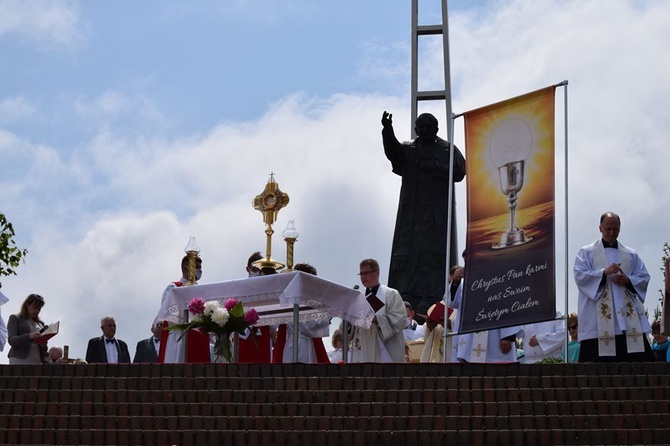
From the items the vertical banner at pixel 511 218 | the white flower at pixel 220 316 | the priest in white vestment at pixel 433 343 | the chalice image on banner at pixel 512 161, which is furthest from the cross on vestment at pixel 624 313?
the white flower at pixel 220 316

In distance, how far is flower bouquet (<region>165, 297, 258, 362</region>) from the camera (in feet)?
49.8

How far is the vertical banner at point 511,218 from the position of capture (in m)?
15.3

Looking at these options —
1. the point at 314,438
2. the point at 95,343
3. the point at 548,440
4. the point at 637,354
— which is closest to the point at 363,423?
the point at 314,438

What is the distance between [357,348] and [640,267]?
3.41m

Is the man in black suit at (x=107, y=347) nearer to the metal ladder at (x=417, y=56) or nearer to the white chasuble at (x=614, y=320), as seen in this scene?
the white chasuble at (x=614, y=320)

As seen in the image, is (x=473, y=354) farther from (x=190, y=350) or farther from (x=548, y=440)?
(x=548, y=440)

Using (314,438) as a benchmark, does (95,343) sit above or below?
above

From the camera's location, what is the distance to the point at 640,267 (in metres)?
16.8

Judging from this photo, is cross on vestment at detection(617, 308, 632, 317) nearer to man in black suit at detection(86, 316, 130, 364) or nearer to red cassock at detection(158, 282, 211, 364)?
red cassock at detection(158, 282, 211, 364)

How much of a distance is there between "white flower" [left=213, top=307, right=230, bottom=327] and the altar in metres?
0.58

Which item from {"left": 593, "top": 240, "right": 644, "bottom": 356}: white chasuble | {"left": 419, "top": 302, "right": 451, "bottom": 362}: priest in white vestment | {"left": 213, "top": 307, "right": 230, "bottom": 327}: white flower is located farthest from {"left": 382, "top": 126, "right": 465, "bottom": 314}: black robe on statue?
{"left": 213, "top": 307, "right": 230, "bottom": 327}: white flower

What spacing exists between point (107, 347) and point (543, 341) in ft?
17.8

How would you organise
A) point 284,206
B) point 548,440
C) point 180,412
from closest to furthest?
point 548,440 → point 180,412 → point 284,206

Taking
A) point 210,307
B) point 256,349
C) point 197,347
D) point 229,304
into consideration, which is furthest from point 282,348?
point 210,307
